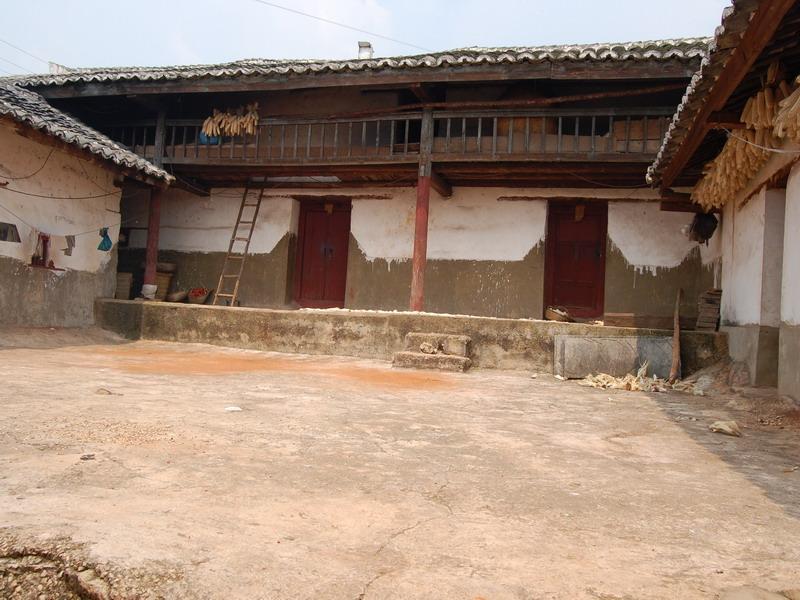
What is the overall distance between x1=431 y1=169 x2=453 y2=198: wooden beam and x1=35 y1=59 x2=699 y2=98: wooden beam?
1.64m

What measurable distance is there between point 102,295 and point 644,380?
8450mm

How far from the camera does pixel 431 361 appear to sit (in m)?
7.63

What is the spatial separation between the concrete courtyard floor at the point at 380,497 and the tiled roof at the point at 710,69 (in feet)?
8.36

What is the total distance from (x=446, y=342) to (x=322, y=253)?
509cm

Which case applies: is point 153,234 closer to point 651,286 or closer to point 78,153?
point 78,153

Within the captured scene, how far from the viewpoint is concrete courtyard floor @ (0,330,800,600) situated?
179cm

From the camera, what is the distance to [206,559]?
5.93 ft

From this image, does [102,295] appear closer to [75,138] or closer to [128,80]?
[75,138]

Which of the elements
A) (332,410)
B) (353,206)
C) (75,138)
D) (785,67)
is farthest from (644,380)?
(75,138)

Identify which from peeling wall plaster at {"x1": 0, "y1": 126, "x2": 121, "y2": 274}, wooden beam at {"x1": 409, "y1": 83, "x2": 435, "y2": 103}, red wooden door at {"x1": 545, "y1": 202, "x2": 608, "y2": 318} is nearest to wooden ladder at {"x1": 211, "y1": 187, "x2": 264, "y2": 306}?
peeling wall plaster at {"x1": 0, "y1": 126, "x2": 121, "y2": 274}

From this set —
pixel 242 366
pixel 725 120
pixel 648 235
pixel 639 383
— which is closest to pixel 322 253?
pixel 242 366

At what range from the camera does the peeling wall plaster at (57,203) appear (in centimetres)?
853

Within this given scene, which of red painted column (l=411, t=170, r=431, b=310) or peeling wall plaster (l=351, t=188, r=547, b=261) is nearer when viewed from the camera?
red painted column (l=411, t=170, r=431, b=310)

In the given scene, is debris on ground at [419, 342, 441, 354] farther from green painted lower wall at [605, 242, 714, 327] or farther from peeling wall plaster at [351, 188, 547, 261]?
green painted lower wall at [605, 242, 714, 327]
